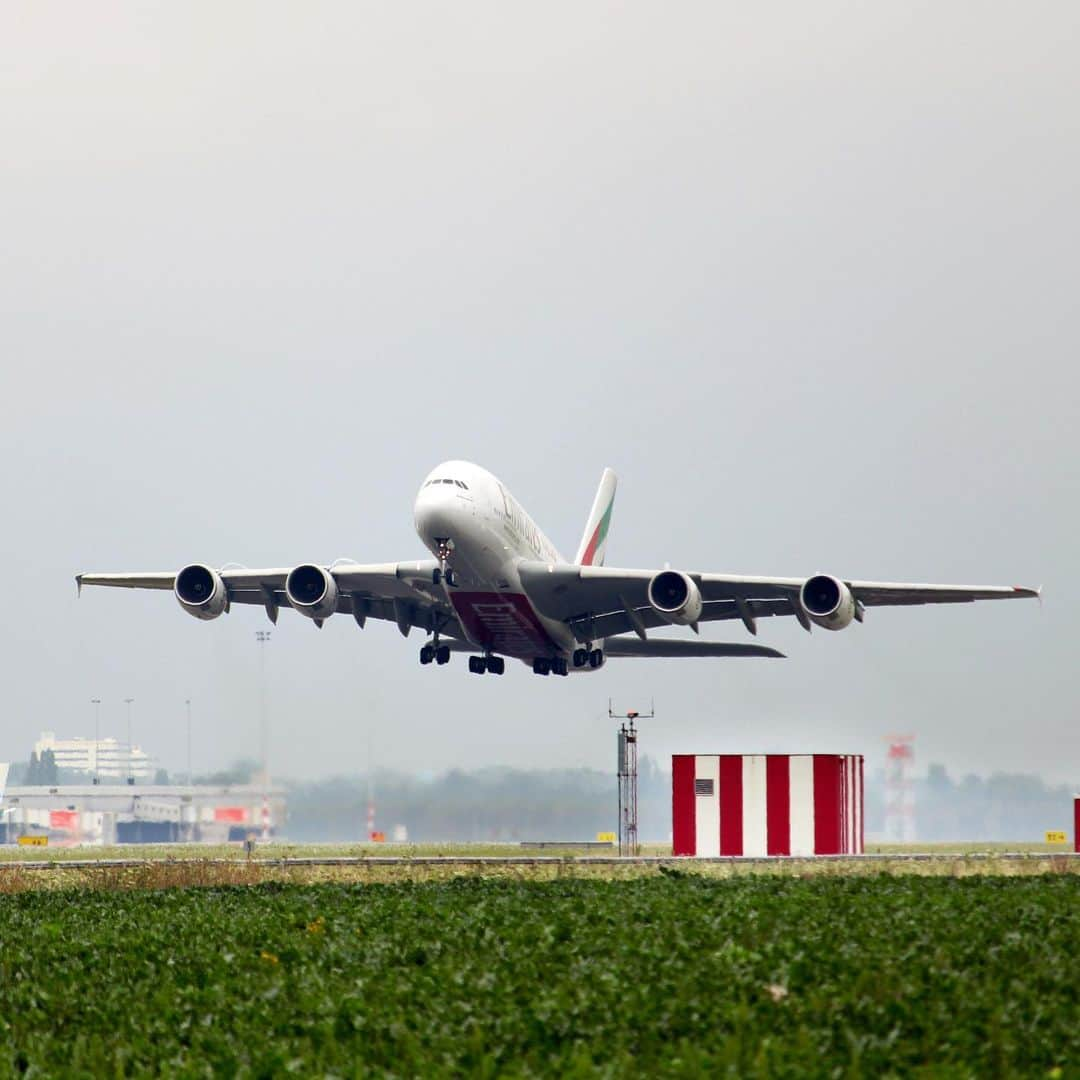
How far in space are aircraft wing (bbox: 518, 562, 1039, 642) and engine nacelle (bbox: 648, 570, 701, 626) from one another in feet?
2.01

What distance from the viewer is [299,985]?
18672 mm

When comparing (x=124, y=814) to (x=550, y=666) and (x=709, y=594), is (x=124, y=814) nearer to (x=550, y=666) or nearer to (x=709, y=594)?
(x=550, y=666)

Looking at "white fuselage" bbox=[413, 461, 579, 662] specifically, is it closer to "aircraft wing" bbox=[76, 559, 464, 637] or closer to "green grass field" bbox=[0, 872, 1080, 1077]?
"aircraft wing" bbox=[76, 559, 464, 637]

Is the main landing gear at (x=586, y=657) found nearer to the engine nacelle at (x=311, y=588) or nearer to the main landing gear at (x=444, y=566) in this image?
the main landing gear at (x=444, y=566)

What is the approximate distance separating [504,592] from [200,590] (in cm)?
829

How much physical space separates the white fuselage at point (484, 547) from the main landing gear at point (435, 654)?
60.8 inches

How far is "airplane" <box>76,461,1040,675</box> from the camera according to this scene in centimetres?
4531

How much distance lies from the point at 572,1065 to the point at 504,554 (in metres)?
32.2

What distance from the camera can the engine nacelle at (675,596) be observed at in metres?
45.9

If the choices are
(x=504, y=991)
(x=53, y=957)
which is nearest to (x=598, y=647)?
(x=53, y=957)

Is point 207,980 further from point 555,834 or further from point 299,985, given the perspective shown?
point 555,834

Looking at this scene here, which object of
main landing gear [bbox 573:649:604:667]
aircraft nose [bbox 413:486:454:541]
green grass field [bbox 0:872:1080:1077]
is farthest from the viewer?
main landing gear [bbox 573:649:604:667]

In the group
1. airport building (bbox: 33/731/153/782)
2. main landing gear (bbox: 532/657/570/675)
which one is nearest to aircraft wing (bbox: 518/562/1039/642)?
main landing gear (bbox: 532/657/570/675)

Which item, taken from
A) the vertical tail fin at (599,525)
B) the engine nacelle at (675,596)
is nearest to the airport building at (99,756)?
the vertical tail fin at (599,525)
